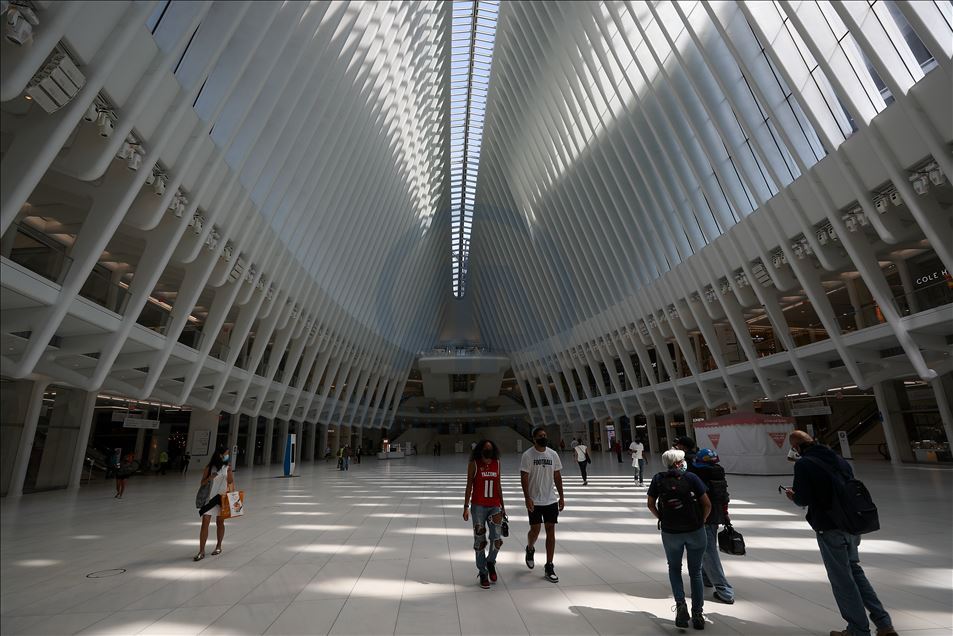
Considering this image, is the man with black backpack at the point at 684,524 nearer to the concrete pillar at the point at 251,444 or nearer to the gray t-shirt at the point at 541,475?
the gray t-shirt at the point at 541,475

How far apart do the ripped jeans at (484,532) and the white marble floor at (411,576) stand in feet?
0.90

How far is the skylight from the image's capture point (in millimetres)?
25328

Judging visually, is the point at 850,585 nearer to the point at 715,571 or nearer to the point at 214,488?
the point at 715,571

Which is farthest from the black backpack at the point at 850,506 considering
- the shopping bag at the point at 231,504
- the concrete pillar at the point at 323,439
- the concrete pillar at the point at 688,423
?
the concrete pillar at the point at 323,439

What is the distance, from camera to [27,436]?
13141 mm

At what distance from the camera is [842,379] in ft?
60.1

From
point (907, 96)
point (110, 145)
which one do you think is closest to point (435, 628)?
point (110, 145)

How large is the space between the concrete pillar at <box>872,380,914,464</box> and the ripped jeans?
2001cm

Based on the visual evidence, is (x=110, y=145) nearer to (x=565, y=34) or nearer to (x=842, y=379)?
(x=565, y=34)

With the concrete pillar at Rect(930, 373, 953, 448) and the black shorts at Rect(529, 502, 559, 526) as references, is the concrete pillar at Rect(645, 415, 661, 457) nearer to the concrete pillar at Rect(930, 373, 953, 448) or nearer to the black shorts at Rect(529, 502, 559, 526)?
the concrete pillar at Rect(930, 373, 953, 448)

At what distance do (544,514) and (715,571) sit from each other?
5.38ft

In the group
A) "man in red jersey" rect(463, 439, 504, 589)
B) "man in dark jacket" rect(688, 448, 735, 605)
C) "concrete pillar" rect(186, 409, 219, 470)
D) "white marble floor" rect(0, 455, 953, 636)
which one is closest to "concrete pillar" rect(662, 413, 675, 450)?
"white marble floor" rect(0, 455, 953, 636)

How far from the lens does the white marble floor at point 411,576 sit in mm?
3945

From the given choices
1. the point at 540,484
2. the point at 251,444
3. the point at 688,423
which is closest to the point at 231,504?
the point at 540,484
